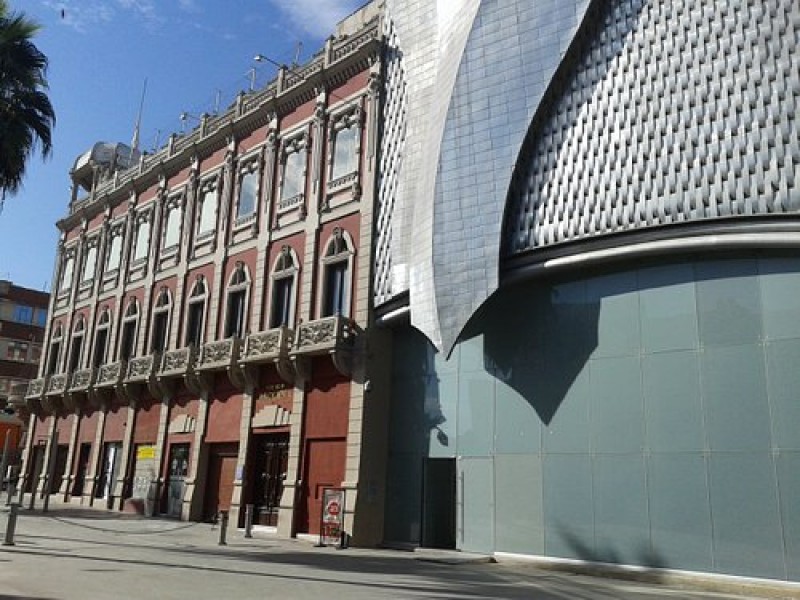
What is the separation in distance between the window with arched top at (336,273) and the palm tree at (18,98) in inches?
409

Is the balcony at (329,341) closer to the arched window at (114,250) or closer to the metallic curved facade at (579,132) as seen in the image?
the metallic curved facade at (579,132)

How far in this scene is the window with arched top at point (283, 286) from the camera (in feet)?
96.4

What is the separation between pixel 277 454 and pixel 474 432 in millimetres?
8910

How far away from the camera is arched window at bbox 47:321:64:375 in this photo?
46.7 meters

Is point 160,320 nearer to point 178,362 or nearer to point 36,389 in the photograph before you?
point 178,362

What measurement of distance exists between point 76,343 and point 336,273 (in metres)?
24.3

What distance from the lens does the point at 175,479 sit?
3272cm

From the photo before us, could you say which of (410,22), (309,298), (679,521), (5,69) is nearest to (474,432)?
(679,521)

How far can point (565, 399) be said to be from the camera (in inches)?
793

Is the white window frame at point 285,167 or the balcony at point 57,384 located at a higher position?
the white window frame at point 285,167

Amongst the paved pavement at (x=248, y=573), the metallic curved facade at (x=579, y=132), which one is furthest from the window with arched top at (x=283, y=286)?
the paved pavement at (x=248, y=573)

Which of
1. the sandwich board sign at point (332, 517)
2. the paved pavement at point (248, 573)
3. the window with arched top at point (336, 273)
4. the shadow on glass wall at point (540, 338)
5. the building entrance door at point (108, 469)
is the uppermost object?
the window with arched top at point (336, 273)

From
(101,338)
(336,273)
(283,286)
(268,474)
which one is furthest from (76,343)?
(336,273)

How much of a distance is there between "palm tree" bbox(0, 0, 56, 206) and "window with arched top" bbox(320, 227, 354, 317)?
10.4 meters
